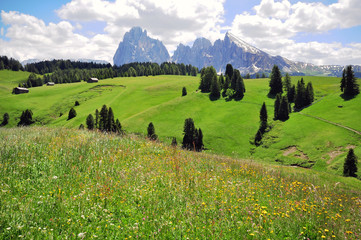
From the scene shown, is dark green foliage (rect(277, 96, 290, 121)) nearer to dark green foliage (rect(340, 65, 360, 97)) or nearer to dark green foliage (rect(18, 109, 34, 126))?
dark green foliage (rect(340, 65, 360, 97))

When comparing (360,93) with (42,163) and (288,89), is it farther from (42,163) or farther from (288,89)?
(42,163)

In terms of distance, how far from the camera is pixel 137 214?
240 inches

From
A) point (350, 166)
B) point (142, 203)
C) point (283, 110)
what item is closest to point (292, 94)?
point (283, 110)

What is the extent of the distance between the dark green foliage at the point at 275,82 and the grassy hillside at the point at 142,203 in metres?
117

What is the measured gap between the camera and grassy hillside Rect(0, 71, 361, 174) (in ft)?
203

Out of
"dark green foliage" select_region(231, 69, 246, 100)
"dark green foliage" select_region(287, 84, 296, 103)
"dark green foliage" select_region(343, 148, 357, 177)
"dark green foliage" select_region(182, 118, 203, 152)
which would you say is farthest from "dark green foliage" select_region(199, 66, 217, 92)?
"dark green foliage" select_region(343, 148, 357, 177)

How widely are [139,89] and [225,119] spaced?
7656 cm

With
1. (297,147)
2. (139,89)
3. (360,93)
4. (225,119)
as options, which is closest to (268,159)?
(297,147)

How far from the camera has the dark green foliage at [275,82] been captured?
376 feet

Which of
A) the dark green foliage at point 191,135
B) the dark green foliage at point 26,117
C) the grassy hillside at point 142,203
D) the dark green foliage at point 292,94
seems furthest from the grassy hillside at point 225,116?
the grassy hillside at point 142,203

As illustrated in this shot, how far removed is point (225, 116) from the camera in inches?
3711

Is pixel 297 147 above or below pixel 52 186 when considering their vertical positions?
below

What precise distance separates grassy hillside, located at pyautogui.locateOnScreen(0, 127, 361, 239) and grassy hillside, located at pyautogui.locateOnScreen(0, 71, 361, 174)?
24746 millimetres

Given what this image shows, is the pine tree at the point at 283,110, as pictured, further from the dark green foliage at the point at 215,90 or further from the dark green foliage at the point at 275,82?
the dark green foliage at the point at 215,90
